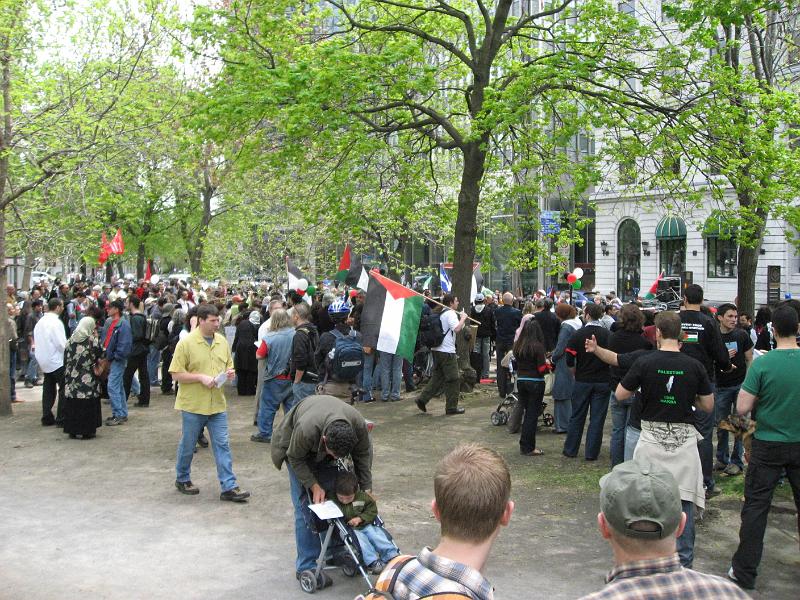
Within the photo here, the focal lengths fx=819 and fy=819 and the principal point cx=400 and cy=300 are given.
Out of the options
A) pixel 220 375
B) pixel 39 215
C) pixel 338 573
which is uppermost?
pixel 39 215

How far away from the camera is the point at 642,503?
2.60m

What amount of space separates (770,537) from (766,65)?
12137 mm

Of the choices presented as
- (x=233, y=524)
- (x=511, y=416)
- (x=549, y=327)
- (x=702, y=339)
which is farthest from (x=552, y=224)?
(x=233, y=524)

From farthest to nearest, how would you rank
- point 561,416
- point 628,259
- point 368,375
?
point 628,259
point 368,375
point 561,416

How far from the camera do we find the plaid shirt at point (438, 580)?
2447 millimetres

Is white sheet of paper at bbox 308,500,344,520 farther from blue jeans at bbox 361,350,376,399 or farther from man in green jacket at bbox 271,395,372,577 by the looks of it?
blue jeans at bbox 361,350,376,399

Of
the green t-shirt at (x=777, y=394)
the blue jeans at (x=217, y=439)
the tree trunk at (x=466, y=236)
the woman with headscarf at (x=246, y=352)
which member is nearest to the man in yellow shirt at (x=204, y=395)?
the blue jeans at (x=217, y=439)

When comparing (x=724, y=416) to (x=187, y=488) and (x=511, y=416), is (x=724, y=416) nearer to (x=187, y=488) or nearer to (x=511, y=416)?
(x=511, y=416)

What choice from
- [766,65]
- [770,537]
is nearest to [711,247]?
[766,65]

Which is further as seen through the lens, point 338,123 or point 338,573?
point 338,123

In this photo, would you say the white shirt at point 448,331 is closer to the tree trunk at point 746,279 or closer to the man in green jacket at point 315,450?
the tree trunk at point 746,279

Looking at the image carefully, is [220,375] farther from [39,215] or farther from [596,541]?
[39,215]

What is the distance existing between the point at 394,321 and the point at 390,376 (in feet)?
12.6

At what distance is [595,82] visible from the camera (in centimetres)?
1336
